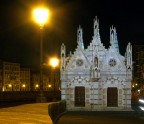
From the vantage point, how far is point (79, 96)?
148 ft

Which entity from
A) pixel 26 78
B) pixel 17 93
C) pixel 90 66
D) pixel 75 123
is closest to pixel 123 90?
pixel 90 66

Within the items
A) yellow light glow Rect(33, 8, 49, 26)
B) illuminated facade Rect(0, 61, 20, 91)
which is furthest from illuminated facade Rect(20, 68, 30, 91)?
yellow light glow Rect(33, 8, 49, 26)

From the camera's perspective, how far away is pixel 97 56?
44.2 metres

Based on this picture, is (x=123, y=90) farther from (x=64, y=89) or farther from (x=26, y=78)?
(x=26, y=78)

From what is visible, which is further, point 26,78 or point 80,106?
point 26,78

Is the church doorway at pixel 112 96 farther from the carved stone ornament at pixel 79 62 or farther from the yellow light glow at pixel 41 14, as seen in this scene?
the yellow light glow at pixel 41 14

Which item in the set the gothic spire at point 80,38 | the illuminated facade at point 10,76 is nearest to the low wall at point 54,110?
the gothic spire at point 80,38

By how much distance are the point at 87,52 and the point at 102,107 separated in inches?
240

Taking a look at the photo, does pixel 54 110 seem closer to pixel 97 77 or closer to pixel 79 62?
pixel 97 77

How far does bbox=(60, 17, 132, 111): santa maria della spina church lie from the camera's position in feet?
145

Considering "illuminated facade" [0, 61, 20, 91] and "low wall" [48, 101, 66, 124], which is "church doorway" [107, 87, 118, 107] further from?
"illuminated facade" [0, 61, 20, 91]

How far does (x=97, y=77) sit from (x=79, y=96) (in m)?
2.92

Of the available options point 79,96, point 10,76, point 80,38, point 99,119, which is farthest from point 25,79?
point 99,119

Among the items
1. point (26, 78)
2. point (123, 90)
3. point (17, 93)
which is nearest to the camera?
point (123, 90)
